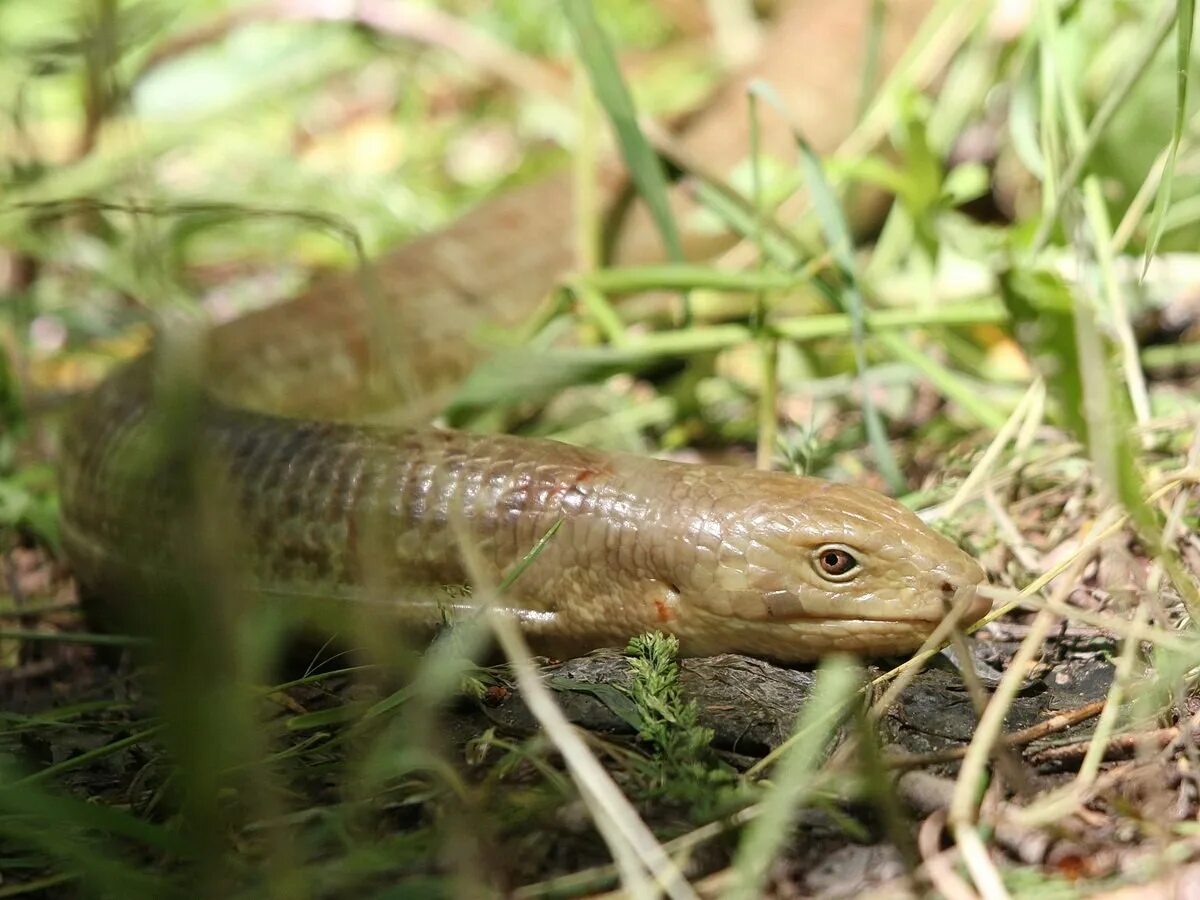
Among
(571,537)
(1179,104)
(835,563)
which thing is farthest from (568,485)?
(1179,104)

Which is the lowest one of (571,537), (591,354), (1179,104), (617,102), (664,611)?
(664,611)

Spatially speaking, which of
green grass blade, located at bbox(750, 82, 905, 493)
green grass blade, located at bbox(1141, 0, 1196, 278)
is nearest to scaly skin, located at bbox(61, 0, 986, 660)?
green grass blade, located at bbox(750, 82, 905, 493)

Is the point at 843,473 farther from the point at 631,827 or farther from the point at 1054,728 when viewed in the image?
the point at 631,827

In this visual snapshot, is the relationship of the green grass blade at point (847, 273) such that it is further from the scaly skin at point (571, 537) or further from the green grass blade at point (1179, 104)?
the green grass blade at point (1179, 104)

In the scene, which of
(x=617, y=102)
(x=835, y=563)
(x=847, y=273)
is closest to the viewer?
(x=835, y=563)

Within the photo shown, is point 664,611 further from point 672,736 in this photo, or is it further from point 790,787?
point 790,787

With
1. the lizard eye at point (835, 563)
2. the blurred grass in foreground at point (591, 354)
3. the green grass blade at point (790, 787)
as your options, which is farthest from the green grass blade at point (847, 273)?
the green grass blade at point (790, 787)

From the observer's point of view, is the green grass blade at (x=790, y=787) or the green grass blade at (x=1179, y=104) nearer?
the green grass blade at (x=790, y=787)

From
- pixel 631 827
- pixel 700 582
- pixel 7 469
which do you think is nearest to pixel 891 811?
pixel 631 827
